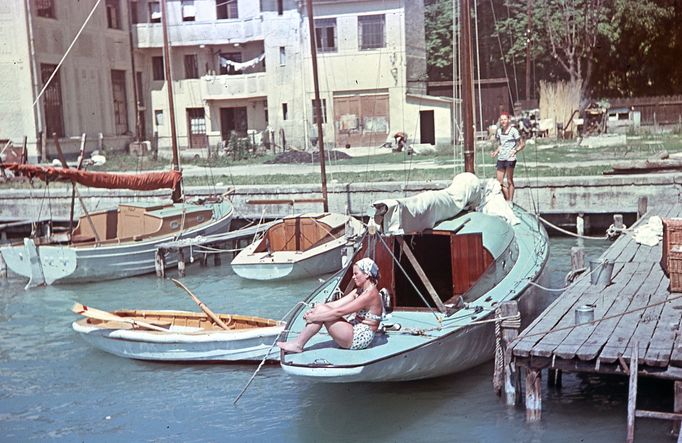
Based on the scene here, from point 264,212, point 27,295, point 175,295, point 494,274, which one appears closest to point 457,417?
point 494,274

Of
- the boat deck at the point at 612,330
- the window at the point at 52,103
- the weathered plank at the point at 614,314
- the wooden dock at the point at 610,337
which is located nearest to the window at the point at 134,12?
the window at the point at 52,103

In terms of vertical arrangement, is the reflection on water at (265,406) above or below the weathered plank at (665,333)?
below

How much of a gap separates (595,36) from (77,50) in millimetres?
25002

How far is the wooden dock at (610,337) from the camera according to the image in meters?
8.81

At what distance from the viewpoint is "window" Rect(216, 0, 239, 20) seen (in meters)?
45.7

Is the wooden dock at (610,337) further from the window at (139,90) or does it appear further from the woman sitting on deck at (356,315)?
the window at (139,90)

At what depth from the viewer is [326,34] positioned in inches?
1613

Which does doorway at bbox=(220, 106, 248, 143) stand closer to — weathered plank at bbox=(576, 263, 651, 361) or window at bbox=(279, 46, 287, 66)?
window at bbox=(279, 46, 287, 66)

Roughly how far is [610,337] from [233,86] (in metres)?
37.1

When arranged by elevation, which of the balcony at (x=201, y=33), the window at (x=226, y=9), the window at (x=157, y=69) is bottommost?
the window at (x=157, y=69)

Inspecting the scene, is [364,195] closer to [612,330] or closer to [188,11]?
[612,330]

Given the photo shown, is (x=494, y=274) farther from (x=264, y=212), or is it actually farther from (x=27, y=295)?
(x=264, y=212)

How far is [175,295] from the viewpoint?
19.0 meters

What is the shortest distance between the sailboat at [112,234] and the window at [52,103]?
59.5ft
